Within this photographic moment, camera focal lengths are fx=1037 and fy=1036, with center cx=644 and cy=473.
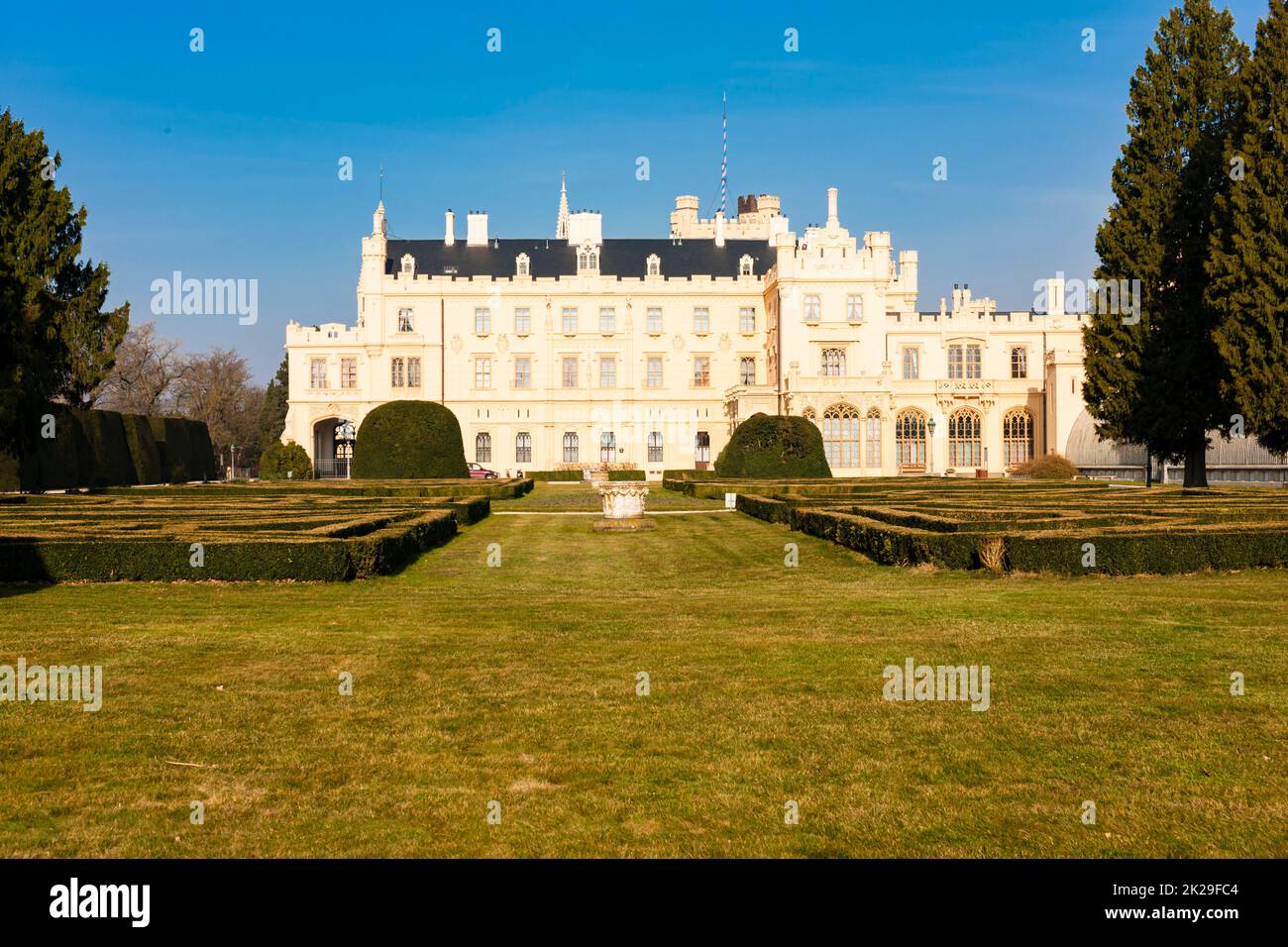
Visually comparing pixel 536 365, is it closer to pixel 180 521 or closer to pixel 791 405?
pixel 791 405

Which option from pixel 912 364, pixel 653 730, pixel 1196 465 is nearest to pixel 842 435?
pixel 912 364

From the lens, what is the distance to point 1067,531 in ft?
54.7

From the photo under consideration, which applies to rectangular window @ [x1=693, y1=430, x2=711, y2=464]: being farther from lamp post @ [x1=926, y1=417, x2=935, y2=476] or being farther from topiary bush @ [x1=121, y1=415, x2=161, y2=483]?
topiary bush @ [x1=121, y1=415, x2=161, y2=483]

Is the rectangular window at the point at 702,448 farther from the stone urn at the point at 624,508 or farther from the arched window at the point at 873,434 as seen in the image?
the stone urn at the point at 624,508

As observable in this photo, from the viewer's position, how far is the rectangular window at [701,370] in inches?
2795

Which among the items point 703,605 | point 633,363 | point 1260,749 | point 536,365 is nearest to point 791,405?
point 633,363

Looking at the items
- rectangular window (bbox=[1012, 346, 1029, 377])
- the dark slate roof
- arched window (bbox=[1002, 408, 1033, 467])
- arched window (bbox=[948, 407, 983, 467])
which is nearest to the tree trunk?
arched window (bbox=[948, 407, 983, 467])

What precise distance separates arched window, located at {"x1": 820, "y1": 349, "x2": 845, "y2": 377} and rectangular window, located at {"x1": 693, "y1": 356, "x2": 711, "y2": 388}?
8.61m

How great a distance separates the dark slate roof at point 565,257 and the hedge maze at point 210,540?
160 feet

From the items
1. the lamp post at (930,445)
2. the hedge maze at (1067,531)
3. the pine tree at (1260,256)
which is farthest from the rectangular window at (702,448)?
the hedge maze at (1067,531)

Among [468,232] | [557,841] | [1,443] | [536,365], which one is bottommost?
[557,841]

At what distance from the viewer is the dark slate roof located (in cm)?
7156

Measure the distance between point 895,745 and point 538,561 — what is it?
13154mm

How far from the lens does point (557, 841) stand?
5.51m
